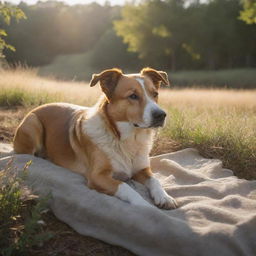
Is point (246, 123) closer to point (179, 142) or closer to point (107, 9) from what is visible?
point (179, 142)

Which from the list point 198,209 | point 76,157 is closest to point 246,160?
point 198,209

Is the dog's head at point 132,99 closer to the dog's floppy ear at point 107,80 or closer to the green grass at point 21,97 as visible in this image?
the dog's floppy ear at point 107,80

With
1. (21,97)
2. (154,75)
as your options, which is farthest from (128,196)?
(21,97)

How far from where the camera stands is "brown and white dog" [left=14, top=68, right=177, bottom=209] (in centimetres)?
369

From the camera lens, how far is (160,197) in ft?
11.9

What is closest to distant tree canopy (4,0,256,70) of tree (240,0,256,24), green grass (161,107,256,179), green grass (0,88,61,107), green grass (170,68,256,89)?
green grass (170,68,256,89)

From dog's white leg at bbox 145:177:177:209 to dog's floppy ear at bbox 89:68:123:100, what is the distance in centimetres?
99

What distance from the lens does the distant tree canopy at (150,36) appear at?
30.4 metres

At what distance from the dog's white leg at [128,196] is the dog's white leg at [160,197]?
208mm

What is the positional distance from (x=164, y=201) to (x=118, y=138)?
0.82 m

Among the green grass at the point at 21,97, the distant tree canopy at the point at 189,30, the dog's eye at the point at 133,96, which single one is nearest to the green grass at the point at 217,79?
the distant tree canopy at the point at 189,30

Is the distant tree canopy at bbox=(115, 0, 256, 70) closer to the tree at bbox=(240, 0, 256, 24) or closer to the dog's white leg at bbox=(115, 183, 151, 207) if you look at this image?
the tree at bbox=(240, 0, 256, 24)

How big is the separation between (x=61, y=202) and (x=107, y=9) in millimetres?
43857

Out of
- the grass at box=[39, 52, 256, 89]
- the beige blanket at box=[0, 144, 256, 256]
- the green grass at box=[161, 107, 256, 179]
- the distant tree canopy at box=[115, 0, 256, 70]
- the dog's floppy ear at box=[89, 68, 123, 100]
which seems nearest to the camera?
the beige blanket at box=[0, 144, 256, 256]
